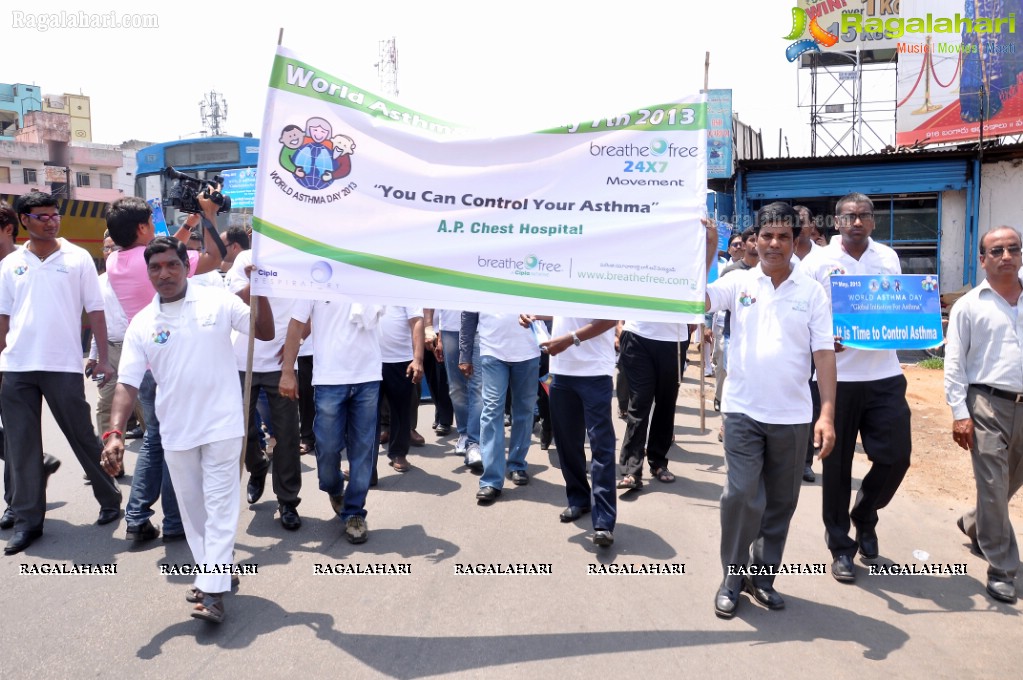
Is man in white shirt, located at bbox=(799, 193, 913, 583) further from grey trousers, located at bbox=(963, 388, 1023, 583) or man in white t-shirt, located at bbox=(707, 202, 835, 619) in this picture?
man in white t-shirt, located at bbox=(707, 202, 835, 619)

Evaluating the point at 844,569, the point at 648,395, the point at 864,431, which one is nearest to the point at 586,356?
the point at 648,395

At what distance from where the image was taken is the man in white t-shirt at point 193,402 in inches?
156

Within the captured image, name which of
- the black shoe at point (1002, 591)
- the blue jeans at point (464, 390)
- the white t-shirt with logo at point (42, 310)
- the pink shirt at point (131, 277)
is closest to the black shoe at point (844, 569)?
the black shoe at point (1002, 591)

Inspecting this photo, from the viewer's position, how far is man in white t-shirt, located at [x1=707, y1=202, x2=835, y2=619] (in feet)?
13.1

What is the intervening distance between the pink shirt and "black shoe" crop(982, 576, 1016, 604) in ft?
17.7

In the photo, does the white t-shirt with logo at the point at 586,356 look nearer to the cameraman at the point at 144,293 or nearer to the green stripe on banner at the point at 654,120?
the green stripe on banner at the point at 654,120

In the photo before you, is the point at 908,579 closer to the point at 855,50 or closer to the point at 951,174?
the point at 951,174

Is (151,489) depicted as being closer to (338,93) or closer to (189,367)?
(189,367)

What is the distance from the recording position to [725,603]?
13.4 feet

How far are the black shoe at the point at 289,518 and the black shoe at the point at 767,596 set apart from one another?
2.96m

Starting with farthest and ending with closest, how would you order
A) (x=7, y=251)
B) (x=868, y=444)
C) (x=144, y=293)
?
(x=144, y=293) < (x=7, y=251) < (x=868, y=444)

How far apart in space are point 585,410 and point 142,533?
2959 millimetres

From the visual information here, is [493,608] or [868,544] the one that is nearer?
[493,608]

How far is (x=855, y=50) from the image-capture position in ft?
71.2
